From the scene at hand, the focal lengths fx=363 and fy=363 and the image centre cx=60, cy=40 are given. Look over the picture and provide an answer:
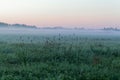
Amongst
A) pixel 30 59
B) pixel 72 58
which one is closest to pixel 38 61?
pixel 30 59

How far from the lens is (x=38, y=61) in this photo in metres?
18.0

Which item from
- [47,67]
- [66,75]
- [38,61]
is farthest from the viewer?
[38,61]

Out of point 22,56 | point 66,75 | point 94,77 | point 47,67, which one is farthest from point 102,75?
point 22,56

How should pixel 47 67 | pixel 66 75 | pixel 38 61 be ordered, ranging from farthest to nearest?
pixel 38 61 < pixel 47 67 < pixel 66 75

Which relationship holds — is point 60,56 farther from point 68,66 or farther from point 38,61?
point 68,66

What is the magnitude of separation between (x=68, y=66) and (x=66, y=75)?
75.9 inches

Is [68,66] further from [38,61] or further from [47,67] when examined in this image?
[38,61]

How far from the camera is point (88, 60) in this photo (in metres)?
18.4

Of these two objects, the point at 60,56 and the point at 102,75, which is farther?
the point at 60,56

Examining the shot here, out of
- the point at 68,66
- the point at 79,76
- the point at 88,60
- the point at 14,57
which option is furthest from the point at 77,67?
the point at 14,57

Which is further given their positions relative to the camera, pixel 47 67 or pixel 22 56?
pixel 22 56

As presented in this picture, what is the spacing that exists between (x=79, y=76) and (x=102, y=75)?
0.93 meters

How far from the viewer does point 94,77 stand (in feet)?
46.2

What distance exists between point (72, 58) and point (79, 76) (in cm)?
446
